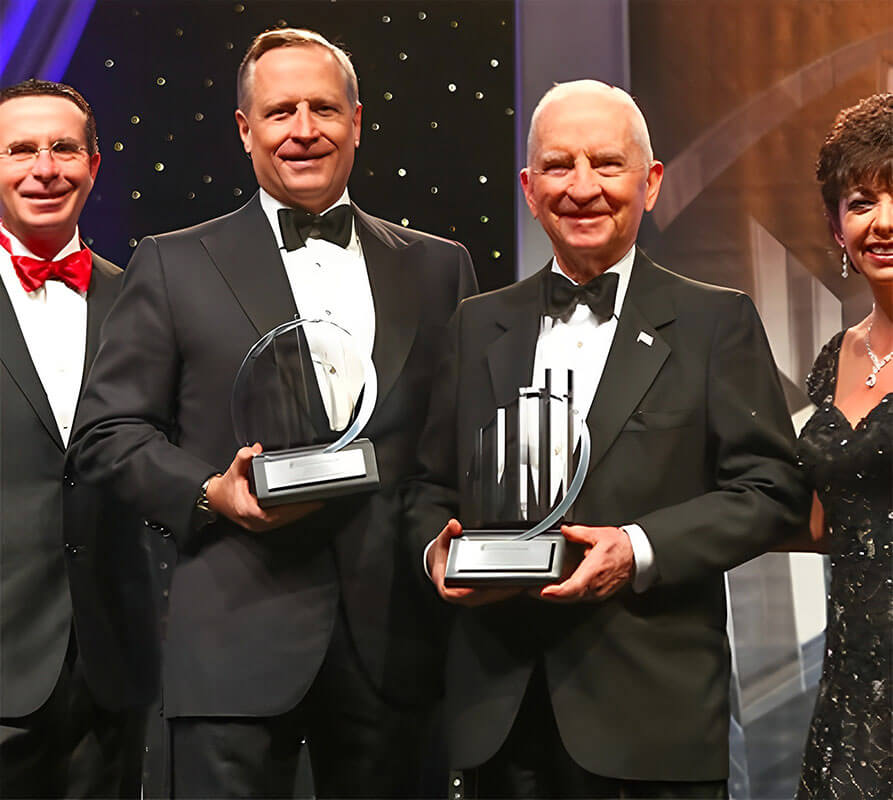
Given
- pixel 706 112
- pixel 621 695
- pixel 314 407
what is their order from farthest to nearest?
pixel 706 112
pixel 314 407
pixel 621 695

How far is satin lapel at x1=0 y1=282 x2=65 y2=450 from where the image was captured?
2.79 metres

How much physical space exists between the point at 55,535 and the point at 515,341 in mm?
1152

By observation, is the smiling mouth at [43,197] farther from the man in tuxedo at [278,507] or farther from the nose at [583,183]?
the nose at [583,183]

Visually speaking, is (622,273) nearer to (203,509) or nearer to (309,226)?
(309,226)

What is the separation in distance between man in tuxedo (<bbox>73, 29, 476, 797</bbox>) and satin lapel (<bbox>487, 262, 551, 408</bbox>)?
8.1 inches

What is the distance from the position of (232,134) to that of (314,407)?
86cm

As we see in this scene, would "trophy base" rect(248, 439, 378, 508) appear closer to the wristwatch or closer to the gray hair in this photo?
the wristwatch

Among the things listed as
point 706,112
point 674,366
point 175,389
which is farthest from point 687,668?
point 706,112

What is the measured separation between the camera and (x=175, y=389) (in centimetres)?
266

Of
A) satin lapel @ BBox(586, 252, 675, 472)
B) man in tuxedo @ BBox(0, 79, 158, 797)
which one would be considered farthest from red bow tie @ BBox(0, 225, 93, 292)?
satin lapel @ BBox(586, 252, 675, 472)

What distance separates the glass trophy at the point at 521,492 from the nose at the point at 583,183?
36 cm

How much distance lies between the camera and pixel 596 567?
2283 mm

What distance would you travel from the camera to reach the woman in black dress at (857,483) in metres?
2.34

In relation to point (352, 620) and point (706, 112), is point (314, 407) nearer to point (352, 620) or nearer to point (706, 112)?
point (352, 620)
